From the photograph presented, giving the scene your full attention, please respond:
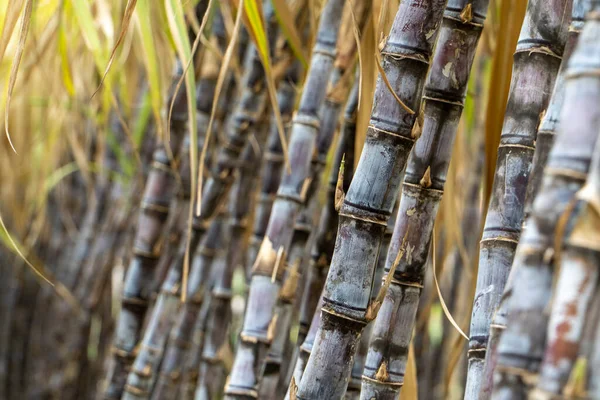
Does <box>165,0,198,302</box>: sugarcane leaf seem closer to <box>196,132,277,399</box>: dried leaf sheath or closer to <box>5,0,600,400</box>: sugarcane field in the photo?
<box>5,0,600,400</box>: sugarcane field

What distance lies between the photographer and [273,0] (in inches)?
22.6

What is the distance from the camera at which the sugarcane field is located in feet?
0.92

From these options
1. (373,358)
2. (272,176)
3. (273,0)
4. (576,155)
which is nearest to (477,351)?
(373,358)

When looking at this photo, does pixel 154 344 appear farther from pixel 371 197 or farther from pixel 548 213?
pixel 548 213

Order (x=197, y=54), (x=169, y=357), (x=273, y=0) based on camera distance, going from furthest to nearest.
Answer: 1. (x=169, y=357)
2. (x=197, y=54)
3. (x=273, y=0)

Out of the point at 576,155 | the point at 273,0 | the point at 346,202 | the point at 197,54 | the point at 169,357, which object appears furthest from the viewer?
the point at 169,357

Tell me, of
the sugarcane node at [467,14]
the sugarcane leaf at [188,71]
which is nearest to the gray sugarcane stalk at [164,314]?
the sugarcane leaf at [188,71]

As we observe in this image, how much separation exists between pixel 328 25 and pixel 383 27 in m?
0.22

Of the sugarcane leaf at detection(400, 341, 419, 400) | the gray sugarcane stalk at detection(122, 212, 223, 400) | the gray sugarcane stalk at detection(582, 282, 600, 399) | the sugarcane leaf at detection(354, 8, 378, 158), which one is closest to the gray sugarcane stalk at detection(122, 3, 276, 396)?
the gray sugarcane stalk at detection(122, 212, 223, 400)

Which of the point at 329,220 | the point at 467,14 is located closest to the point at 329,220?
the point at 329,220

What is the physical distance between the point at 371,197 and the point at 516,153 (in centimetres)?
9

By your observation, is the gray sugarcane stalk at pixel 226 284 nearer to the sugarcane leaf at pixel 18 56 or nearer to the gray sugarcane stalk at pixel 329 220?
the gray sugarcane stalk at pixel 329 220

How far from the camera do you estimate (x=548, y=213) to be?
0.28 meters

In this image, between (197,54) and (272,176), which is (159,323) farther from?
(197,54)
